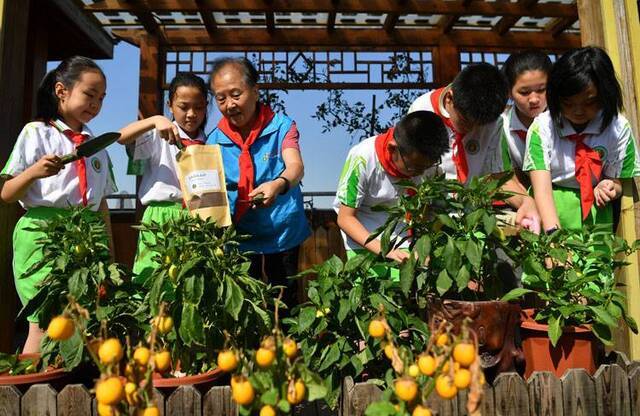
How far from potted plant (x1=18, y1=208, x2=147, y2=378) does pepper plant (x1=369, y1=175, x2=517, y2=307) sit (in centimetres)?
90

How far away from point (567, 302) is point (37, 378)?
168 cm

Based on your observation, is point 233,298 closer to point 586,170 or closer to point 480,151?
point 480,151

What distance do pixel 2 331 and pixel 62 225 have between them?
1.10m

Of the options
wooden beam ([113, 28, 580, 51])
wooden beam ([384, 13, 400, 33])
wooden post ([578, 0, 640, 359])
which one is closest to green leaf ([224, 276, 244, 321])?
wooden post ([578, 0, 640, 359])

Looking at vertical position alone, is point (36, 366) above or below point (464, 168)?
below

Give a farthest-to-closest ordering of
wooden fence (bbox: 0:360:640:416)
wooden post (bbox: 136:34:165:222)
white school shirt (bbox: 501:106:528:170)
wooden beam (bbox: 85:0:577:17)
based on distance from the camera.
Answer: wooden post (bbox: 136:34:165:222) < wooden beam (bbox: 85:0:577:17) < white school shirt (bbox: 501:106:528:170) < wooden fence (bbox: 0:360:640:416)

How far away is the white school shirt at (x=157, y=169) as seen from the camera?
8.02 feet

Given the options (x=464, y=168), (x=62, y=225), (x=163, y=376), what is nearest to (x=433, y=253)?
(x=464, y=168)

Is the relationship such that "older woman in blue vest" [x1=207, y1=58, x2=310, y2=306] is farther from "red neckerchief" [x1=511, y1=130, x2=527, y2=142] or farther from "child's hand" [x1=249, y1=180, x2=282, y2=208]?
"red neckerchief" [x1=511, y1=130, x2=527, y2=142]

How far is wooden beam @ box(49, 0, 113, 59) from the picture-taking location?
450 centimetres

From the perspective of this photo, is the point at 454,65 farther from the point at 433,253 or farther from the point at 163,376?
the point at 163,376

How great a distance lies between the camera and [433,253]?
1.66 meters

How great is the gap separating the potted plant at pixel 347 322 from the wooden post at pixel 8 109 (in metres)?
1.65

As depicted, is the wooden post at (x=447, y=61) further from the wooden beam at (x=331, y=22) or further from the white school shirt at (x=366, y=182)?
the white school shirt at (x=366, y=182)
